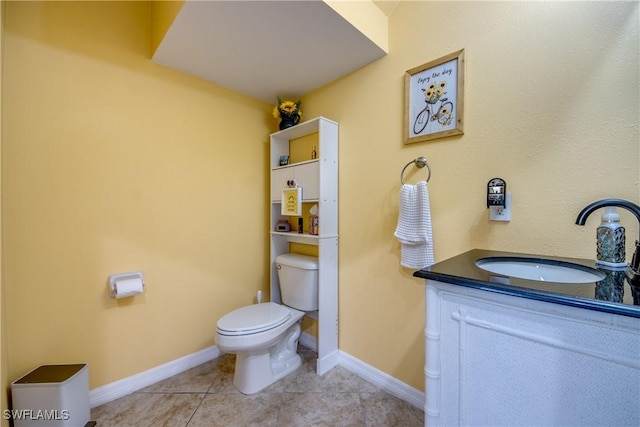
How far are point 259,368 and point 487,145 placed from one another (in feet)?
5.80

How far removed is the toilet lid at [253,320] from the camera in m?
1.43

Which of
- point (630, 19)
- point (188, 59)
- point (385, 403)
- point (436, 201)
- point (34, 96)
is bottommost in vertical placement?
point (385, 403)

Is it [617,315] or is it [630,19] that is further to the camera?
[630,19]

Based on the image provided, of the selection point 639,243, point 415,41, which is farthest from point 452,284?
point 415,41

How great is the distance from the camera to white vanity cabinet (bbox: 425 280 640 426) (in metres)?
0.56

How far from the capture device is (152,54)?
157cm

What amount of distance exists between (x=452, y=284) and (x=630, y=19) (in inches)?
Result: 45.5

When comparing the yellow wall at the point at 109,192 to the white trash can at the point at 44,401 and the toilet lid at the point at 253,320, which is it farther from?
the toilet lid at the point at 253,320

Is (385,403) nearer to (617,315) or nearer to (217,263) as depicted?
(617,315)

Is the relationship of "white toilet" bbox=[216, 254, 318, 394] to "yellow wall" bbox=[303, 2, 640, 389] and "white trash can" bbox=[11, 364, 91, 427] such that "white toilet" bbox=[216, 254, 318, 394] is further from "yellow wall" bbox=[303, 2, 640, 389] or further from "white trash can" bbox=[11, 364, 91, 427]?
"white trash can" bbox=[11, 364, 91, 427]

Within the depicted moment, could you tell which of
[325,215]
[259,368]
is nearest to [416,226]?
[325,215]

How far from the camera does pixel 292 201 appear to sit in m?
1.85

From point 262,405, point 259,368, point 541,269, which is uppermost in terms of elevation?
point 541,269

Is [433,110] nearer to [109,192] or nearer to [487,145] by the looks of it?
[487,145]
